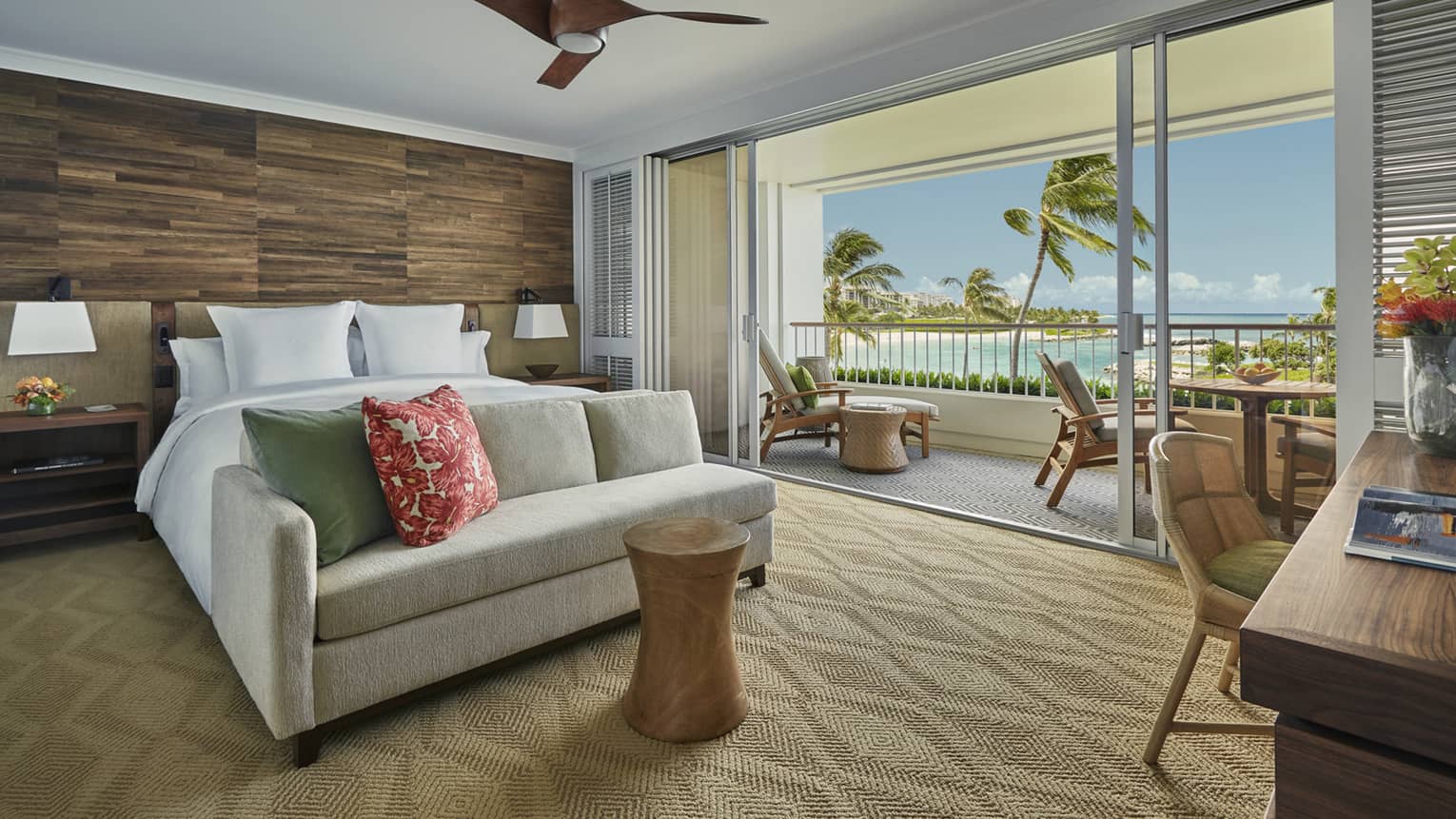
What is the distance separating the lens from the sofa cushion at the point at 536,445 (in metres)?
2.74

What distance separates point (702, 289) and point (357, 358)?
2.36m

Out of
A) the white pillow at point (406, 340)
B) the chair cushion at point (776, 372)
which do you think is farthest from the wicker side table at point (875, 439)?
the white pillow at point (406, 340)

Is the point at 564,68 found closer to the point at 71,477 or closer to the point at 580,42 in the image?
the point at 580,42

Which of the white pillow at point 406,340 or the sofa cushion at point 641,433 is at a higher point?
the white pillow at point 406,340

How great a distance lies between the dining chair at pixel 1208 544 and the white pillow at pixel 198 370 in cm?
447

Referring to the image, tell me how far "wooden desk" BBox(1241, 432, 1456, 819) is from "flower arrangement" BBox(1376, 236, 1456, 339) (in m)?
1.14

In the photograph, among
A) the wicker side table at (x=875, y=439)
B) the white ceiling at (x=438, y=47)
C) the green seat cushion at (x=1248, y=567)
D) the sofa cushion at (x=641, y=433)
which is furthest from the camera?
the wicker side table at (x=875, y=439)

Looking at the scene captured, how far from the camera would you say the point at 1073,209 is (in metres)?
8.18

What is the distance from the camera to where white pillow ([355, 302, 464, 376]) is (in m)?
4.66

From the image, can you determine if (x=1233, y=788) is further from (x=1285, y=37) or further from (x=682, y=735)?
(x=1285, y=37)

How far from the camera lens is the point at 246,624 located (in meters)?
1.99

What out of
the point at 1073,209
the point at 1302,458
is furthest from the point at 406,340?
the point at 1073,209

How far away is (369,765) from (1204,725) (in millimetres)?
2030

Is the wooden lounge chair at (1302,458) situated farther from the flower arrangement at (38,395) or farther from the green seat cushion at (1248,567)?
the flower arrangement at (38,395)
